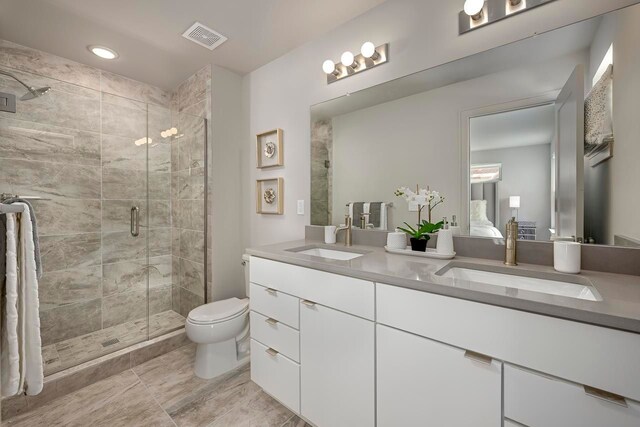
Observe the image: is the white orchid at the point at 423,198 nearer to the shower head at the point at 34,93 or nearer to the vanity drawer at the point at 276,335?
the vanity drawer at the point at 276,335

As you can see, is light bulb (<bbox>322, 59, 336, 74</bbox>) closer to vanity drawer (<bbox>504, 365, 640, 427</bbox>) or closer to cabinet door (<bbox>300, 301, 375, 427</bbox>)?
cabinet door (<bbox>300, 301, 375, 427</bbox>)

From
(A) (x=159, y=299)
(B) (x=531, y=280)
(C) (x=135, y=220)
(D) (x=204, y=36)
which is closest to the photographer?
(B) (x=531, y=280)

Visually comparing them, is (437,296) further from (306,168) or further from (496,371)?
(306,168)

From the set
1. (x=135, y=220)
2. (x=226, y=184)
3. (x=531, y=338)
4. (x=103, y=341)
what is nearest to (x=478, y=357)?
(x=531, y=338)

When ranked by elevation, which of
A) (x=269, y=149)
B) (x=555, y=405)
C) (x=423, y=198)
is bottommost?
(x=555, y=405)

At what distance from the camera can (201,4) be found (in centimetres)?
161

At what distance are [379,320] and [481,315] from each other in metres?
0.36

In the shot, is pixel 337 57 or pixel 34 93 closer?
pixel 337 57

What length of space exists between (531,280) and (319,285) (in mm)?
862

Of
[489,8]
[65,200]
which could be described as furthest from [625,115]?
[65,200]

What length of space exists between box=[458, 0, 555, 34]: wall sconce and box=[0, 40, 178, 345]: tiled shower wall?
8.25 ft

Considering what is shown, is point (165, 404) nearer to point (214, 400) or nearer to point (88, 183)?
point (214, 400)

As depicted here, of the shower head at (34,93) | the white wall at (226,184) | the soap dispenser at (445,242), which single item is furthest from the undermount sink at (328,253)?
the shower head at (34,93)

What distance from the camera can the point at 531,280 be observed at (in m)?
1.07
